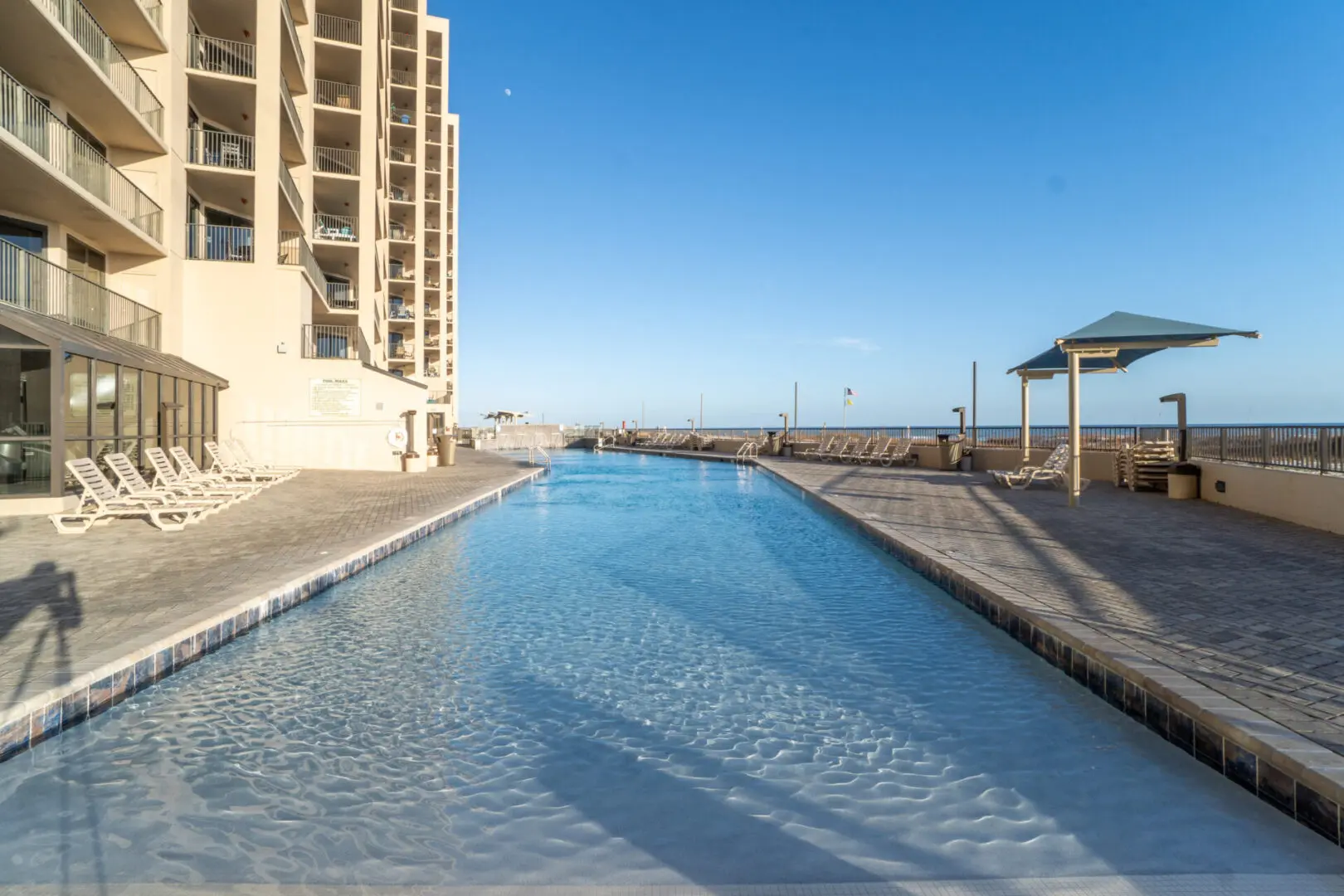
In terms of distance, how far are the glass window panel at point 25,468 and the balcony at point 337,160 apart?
15.8 m

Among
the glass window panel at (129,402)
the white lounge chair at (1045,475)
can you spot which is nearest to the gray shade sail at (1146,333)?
the white lounge chair at (1045,475)

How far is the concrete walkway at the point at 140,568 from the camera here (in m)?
4.07

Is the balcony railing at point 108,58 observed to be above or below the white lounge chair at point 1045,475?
above

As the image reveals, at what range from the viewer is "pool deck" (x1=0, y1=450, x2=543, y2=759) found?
3.66 meters

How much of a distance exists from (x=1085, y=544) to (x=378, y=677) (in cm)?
672

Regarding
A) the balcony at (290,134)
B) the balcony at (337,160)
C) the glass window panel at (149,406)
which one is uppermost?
the balcony at (337,160)

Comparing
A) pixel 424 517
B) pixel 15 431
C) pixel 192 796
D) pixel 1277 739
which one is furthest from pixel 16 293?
pixel 1277 739

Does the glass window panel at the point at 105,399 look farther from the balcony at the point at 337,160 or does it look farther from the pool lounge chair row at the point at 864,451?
the pool lounge chair row at the point at 864,451

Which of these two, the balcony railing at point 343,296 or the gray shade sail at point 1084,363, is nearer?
the gray shade sail at point 1084,363

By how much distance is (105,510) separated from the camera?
8.58 m

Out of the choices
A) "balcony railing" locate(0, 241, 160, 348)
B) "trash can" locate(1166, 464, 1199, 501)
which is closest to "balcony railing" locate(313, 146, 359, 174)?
"balcony railing" locate(0, 241, 160, 348)

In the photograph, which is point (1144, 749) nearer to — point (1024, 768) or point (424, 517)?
point (1024, 768)

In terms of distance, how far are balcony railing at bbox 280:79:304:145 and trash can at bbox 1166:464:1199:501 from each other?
67.9 ft

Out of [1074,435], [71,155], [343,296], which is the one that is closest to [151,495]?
[71,155]
